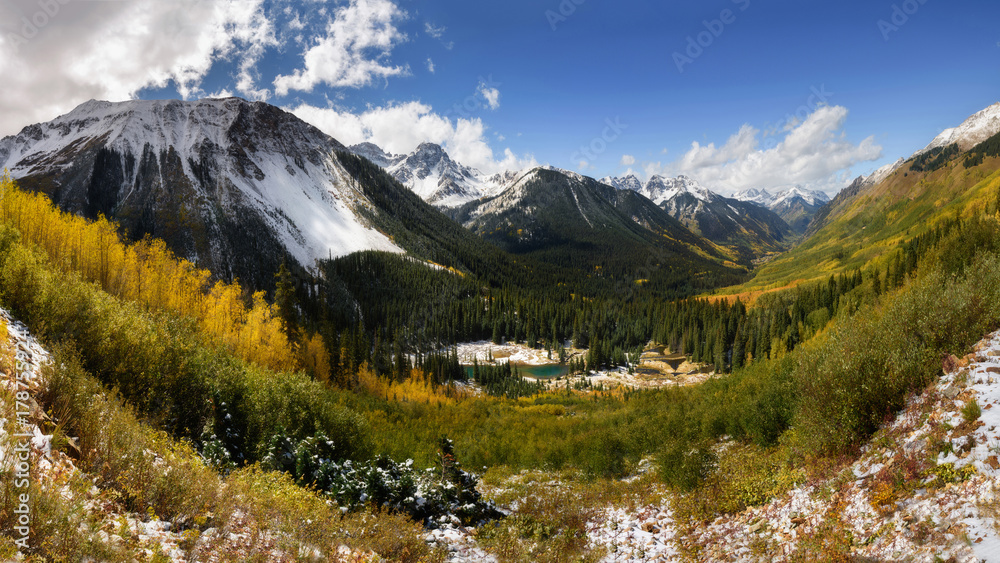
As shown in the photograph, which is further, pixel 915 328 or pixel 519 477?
pixel 519 477

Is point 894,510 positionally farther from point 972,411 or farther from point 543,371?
point 543,371

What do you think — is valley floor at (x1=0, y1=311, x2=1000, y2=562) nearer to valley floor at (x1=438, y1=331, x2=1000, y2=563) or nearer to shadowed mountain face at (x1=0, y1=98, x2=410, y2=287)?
valley floor at (x1=438, y1=331, x2=1000, y2=563)

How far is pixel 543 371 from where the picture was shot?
→ 128 metres

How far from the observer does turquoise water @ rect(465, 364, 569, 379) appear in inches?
4769

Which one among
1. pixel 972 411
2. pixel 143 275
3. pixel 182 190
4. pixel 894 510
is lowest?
pixel 894 510

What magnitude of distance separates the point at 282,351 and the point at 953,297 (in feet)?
184

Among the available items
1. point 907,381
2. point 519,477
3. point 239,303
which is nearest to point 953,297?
point 907,381

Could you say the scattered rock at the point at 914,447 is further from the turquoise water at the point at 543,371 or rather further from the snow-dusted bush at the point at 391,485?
the turquoise water at the point at 543,371

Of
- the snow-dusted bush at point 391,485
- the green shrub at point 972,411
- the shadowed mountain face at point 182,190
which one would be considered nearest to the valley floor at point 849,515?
the green shrub at point 972,411

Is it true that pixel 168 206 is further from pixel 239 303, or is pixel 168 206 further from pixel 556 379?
pixel 556 379

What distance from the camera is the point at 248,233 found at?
159 meters

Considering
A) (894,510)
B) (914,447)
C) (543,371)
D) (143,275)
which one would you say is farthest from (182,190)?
(914,447)

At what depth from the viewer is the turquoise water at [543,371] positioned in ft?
397

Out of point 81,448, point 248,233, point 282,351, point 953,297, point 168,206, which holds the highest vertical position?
point 168,206
